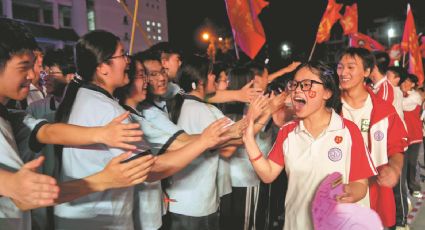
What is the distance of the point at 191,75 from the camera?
3.79 meters

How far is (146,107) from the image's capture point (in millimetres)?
3377

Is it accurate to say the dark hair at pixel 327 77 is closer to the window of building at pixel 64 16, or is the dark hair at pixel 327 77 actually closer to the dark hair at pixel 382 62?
the dark hair at pixel 382 62

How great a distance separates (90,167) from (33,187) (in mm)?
943

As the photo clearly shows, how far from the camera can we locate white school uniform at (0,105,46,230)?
1.74m

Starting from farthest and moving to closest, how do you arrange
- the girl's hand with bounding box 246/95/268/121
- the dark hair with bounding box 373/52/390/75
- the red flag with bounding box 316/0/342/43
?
the red flag with bounding box 316/0/342/43, the dark hair with bounding box 373/52/390/75, the girl's hand with bounding box 246/95/268/121

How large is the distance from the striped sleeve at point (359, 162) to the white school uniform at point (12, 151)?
2.03 metres

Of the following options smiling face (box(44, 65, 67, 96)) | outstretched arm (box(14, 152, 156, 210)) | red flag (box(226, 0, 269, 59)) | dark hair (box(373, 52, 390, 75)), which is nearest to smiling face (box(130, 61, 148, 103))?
outstretched arm (box(14, 152, 156, 210))

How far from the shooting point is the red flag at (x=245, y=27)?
585cm

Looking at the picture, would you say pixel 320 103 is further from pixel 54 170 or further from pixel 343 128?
pixel 54 170

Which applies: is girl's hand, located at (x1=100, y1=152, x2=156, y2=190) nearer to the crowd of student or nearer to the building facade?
the crowd of student

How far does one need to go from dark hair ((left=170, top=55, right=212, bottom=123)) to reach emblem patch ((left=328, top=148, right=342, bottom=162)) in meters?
1.64

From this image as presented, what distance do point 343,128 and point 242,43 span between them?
3.58 m

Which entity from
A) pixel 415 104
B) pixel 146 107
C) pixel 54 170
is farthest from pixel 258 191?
pixel 415 104

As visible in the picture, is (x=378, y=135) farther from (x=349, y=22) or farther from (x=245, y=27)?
(x=349, y=22)
